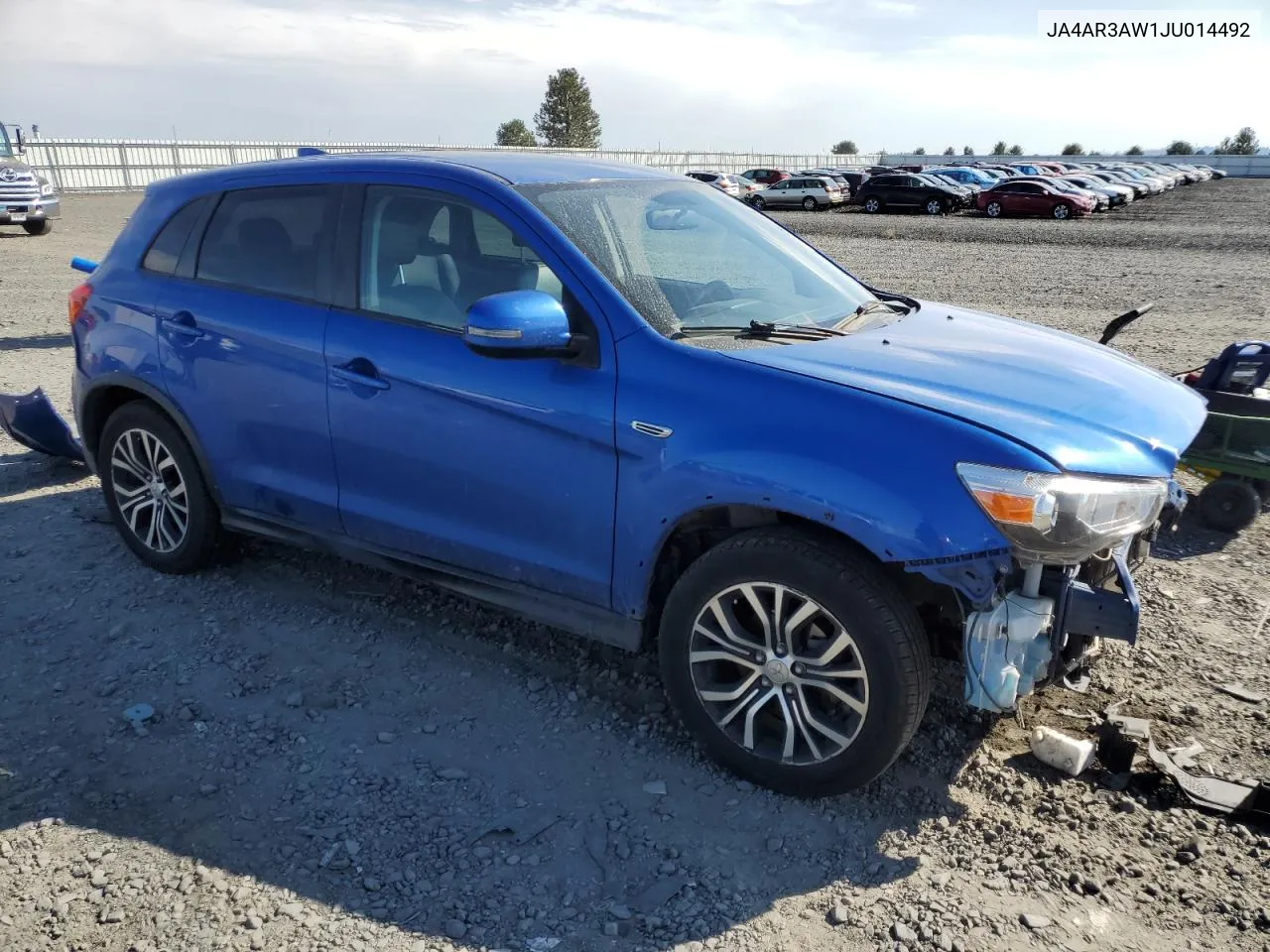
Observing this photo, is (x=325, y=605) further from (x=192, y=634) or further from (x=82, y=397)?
(x=82, y=397)

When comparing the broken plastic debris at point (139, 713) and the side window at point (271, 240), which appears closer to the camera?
the broken plastic debris at point (139, 713)

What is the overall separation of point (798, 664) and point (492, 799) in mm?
1067

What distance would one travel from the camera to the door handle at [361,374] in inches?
150

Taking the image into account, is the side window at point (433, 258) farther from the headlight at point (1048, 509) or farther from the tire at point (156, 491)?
the headlight at point (1048, 509)

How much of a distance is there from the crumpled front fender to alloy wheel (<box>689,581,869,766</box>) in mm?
4618

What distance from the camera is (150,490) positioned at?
4.83 m

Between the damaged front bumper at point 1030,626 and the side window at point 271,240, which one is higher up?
the side window at point 271,240

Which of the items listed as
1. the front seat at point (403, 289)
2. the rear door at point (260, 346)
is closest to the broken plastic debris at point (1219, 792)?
the front seat at point (403, 289)

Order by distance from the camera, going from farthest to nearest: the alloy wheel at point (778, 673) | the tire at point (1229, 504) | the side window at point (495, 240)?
the tire at point (1229, 504)
the side window at point (495, 240)
the alloy wheel at point (778, 673)

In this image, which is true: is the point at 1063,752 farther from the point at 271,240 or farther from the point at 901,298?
the point at 271,240

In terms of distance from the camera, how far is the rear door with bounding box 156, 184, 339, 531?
4098 millimetres

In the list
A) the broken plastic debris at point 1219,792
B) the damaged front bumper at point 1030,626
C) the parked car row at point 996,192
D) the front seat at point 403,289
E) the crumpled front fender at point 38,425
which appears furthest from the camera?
the parked car row at point 996,192

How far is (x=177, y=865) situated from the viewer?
9.81ft

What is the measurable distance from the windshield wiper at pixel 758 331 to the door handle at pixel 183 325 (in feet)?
7.30
